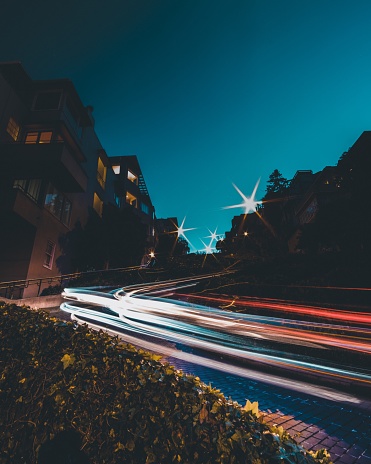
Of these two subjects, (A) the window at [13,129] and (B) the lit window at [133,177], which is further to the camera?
(B) the lit window at [133,177]

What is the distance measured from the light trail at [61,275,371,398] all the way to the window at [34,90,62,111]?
20.5 meters

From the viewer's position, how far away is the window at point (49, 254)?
19719 mm

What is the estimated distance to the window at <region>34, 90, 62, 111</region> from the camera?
2306cm

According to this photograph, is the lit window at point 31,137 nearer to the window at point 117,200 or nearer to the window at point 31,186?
the window at point 31,186

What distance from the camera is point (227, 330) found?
777 centimetres

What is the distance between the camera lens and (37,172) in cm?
2012

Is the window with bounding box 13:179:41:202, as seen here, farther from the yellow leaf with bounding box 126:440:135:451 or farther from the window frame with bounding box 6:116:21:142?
the yellow leaf with bounding box 126:440:135:451

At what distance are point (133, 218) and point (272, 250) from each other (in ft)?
68.9

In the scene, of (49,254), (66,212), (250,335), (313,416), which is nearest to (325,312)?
(250,335)

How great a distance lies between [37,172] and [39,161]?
144 centimetres

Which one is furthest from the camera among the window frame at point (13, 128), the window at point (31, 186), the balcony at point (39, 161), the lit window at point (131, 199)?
the lit window at point (131, 199)

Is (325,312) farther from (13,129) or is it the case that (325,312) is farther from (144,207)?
(144,207)

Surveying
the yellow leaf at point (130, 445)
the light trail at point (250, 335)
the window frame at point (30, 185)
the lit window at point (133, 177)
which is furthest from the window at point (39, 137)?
the yellow leaf at point (130, 445)

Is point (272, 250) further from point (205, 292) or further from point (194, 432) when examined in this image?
point (194, 432)
